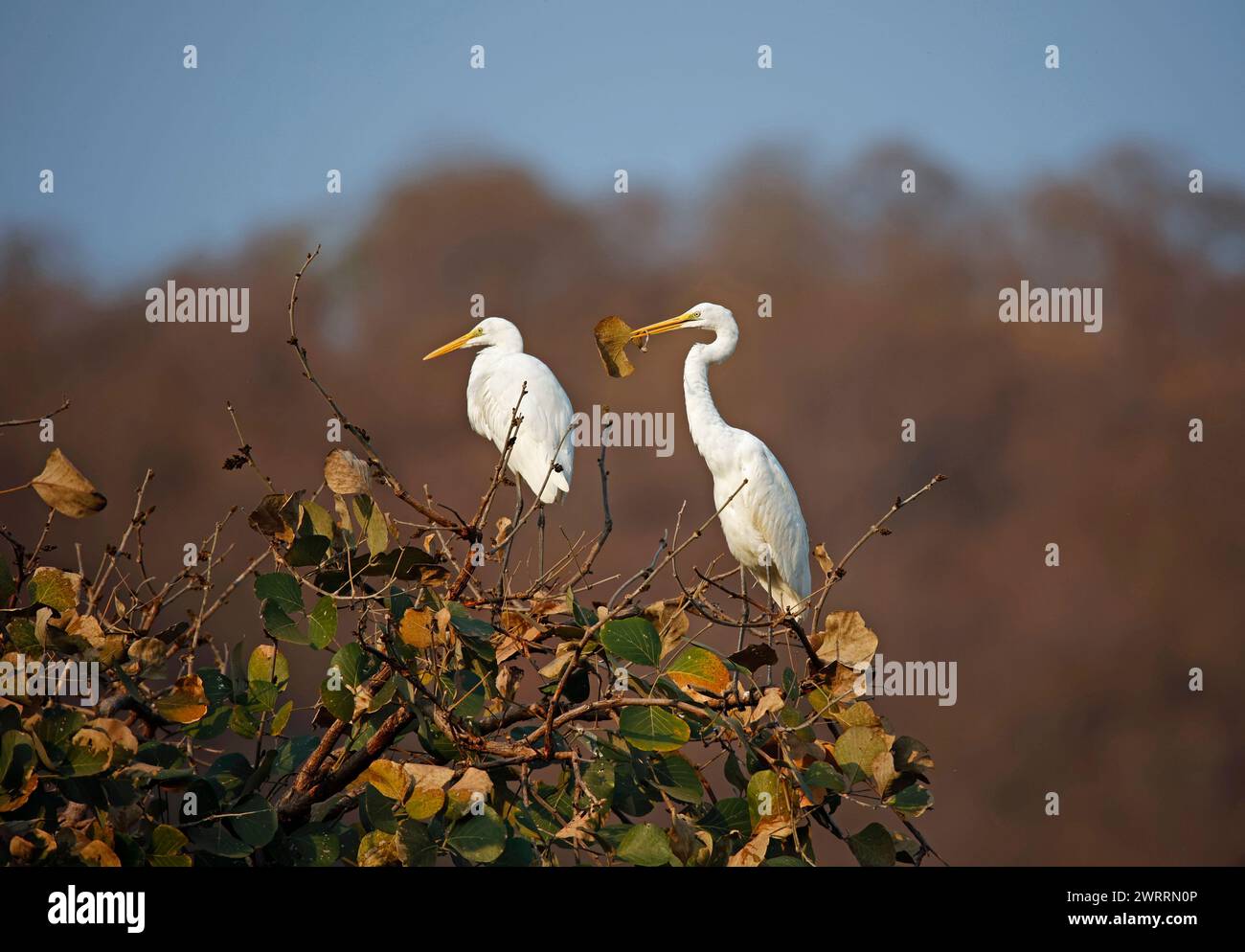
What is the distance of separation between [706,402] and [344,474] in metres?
2.51

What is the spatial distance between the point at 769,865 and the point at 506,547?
0.64 meters

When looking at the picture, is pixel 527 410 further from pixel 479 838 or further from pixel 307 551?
pixel 479 838

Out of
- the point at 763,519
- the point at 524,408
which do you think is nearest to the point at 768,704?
the point at 763,519

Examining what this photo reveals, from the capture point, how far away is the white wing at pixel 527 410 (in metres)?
4.38

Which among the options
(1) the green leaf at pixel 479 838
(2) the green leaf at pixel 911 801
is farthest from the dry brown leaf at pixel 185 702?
(2) the green leaf at pixel 911 801

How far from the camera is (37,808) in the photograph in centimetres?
135

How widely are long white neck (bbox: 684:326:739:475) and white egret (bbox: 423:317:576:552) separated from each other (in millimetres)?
557

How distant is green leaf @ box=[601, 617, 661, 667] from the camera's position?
4.74 feet

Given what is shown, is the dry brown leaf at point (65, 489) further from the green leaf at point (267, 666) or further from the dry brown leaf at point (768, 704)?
the dry brown leaf at point (768, 704)

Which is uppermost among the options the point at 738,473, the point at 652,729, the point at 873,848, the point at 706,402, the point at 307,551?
the point at 706,402

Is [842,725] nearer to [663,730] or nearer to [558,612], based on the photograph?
[663,730]

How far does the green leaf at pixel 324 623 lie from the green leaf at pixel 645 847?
468 millimetres

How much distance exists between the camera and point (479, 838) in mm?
1358

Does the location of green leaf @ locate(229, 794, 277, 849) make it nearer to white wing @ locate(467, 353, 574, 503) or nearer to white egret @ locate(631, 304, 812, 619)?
white egret @ locate(631, 304, 812, 619)
